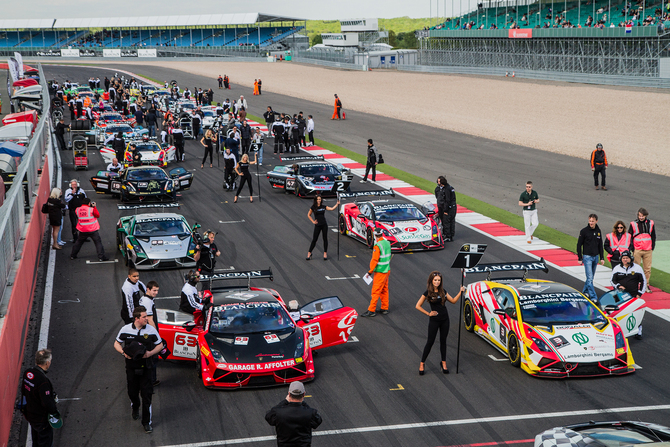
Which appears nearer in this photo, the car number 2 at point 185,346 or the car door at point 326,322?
the car number 2 at point 185,346

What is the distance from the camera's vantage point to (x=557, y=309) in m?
12.5

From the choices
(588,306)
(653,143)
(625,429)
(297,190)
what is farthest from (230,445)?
(653,143)

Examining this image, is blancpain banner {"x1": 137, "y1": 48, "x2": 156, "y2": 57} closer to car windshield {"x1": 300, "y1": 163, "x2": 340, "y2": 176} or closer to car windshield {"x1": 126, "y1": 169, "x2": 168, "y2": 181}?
car windshield {"x1": 126, "y1": 169, "x2": 168, "y2": 181}

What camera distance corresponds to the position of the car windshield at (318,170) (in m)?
27.4

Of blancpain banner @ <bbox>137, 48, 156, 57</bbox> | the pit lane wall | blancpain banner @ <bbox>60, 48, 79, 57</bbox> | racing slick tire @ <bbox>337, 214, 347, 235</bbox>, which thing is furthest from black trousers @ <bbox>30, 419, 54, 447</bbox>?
blancpain banner @ <bbox>60, 48, 79, 57</bbox>

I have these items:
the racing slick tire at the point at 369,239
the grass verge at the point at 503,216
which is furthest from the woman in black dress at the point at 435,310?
the racing slick tire at the point at 369,239

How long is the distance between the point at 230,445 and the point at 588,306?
262 inches

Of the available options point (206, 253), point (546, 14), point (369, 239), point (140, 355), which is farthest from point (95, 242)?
point (546, 14)

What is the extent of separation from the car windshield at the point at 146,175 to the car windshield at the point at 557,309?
16500 mm

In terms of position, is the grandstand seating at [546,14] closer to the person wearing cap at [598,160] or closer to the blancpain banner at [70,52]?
the person wearing cap at [598,160]

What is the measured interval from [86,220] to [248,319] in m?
8.60

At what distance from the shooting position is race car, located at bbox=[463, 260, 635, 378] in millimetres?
11805

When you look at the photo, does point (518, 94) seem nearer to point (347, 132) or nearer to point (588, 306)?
Answer: point (347, 132)

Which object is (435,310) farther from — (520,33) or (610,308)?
(520,33)
